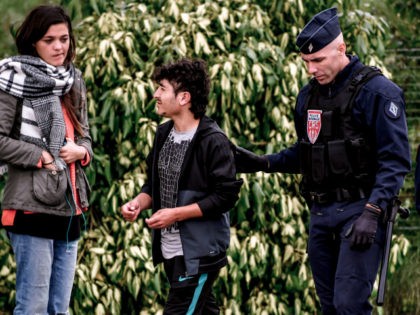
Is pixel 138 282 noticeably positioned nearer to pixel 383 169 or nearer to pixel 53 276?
pixel 53 276

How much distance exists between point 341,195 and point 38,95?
59.2 inches

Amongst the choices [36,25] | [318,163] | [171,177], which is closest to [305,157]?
[318,163]

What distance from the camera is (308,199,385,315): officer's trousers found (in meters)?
4.25

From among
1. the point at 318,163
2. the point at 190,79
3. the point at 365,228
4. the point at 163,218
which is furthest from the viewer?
the point at 190,79

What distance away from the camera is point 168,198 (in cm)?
446

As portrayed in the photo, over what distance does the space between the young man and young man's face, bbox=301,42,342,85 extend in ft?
1.79

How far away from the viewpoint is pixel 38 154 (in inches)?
170

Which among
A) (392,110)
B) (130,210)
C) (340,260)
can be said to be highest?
(392,110)

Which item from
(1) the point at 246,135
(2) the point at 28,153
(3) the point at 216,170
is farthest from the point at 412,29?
(2) the point at 28,153

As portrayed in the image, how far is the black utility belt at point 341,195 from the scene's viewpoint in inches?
170

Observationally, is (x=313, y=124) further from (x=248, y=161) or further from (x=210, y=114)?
(x=210, y=114)

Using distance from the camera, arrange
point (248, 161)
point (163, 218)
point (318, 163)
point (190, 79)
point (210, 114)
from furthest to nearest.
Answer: point (210, 114), point (248, 161), point (190, 79), point (318, 163), point (163, 218)

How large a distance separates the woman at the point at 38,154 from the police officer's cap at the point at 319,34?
114 cm

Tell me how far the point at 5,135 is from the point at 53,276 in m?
0.74
